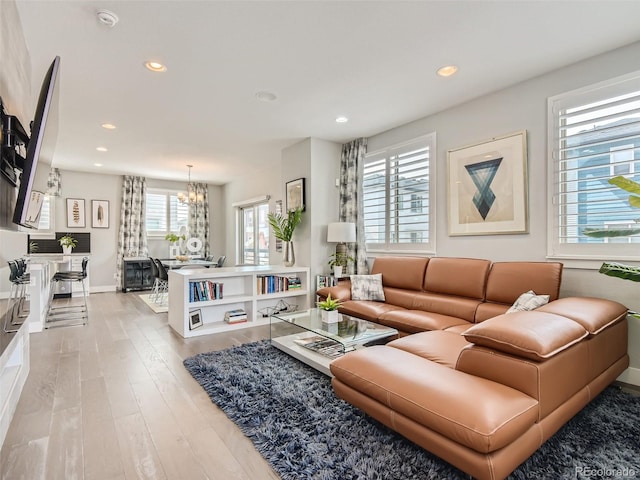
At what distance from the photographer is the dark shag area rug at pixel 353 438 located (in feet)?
5.13

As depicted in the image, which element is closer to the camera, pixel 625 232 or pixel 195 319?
pixel 625 232

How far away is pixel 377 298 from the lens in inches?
151

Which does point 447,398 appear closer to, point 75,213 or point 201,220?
point 201,220

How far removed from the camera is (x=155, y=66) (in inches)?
110

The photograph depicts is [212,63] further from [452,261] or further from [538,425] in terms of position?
[538,425]

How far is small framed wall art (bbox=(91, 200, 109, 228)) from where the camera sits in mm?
7062

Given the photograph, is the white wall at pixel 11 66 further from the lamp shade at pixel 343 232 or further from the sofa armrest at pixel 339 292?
the lamp shade at pixel 343 232

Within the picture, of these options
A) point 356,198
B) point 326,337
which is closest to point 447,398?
point 326,337

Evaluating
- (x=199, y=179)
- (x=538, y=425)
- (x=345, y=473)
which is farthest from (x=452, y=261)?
(x=199, y=179)

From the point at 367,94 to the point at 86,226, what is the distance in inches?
267

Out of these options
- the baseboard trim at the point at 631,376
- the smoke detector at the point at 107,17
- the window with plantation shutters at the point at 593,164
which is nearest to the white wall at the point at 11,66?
the smoke detector at the point at 107,17

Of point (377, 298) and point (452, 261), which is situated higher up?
point (452, 261)

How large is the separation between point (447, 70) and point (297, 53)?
1.36 metres

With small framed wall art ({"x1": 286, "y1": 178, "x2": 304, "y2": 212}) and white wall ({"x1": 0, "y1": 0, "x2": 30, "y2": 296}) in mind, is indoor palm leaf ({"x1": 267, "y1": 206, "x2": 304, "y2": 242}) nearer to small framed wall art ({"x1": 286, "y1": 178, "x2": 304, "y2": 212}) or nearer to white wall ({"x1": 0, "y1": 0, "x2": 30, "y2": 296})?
small framed wall art ({"x1": 286, "y1": 178, "x2": 304, "y2": 212})
